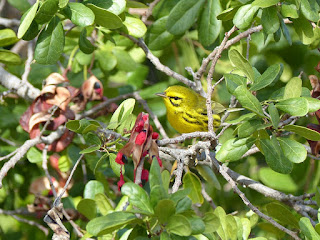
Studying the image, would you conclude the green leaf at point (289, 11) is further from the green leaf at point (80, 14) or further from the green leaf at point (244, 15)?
the green leaf at point (80, 14)

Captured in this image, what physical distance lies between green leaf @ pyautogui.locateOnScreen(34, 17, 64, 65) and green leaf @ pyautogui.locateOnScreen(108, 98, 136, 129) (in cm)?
32

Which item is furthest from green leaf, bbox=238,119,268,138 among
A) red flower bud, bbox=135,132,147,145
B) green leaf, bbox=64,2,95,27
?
green leaf, bbox=64,2,95,27

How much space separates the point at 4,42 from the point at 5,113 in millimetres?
509

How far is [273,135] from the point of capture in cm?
162

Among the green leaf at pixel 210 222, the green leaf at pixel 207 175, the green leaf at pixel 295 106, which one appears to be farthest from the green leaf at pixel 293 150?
the green leaf at pixel 207 175

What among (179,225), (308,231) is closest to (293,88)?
(308,231)

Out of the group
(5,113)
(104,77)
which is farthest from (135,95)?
(5,113)

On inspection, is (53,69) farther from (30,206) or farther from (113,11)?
(113,11)

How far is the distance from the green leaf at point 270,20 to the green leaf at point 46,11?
0.76m

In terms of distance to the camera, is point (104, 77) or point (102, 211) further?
point (104, 77)

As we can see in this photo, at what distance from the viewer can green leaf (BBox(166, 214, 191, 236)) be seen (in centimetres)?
118

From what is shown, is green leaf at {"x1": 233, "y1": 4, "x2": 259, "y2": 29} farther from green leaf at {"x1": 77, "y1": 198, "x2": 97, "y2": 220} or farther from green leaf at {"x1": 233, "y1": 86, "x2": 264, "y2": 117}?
green leaf at {"x1": 77, "y1": 198, "x2": 97, "y2": 220}

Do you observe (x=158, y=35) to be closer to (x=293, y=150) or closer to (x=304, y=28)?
(x=304, y=28)

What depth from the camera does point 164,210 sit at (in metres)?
1.21
